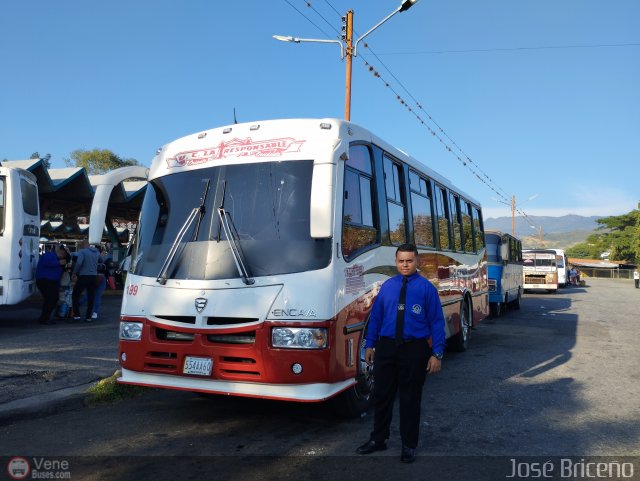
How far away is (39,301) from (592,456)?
16.1 m

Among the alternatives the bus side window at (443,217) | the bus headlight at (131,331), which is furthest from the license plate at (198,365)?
the bus side window at (443,217)

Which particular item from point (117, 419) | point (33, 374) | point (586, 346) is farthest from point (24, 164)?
point (586, 346)

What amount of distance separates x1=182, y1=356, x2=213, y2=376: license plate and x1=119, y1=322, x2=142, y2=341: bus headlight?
61 cm

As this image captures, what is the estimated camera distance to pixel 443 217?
31.0ft

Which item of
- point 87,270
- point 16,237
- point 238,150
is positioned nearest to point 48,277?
point 87,270

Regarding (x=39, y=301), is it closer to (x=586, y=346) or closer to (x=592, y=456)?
(x=586, y=346)

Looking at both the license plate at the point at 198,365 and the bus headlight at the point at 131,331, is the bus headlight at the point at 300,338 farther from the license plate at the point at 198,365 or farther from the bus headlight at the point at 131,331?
the bus headlight at the point at 131,331

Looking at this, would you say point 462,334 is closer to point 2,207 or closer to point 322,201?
point 322,201

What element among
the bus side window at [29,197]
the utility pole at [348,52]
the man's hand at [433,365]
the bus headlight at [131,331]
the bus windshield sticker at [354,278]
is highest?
the utility pole at [348,52]

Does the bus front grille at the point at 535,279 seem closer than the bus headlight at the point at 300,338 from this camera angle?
No

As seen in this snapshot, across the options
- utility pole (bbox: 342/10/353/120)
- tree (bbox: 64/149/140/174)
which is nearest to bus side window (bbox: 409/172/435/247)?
utility pole (bbox: 342/10/353/120)

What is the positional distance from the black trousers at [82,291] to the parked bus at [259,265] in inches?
283

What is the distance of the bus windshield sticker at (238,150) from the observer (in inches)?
210

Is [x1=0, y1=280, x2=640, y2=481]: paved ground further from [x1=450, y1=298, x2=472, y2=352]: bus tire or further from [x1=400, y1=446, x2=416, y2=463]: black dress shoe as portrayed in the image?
[x1=450, y1=298, x2=472, y2=352]: bus tire
